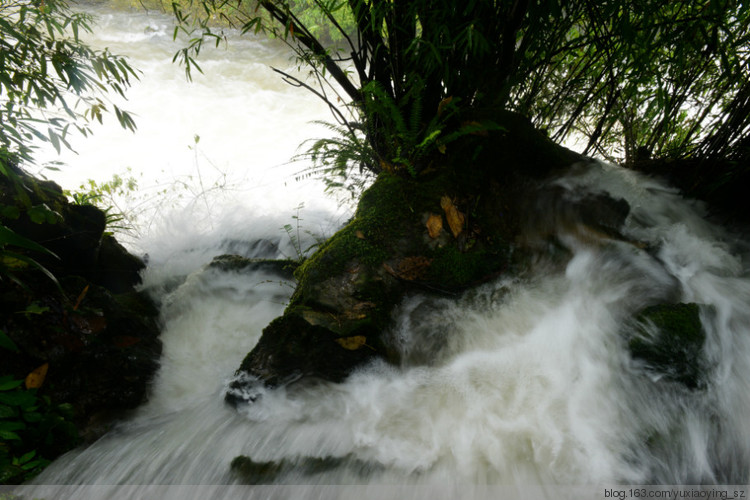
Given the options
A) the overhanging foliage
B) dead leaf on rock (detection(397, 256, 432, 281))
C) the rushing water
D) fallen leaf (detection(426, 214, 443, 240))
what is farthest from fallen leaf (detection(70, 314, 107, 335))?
fallen leaf (detection(426, 214, 443, 240))

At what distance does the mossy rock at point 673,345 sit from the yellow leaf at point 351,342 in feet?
5.56

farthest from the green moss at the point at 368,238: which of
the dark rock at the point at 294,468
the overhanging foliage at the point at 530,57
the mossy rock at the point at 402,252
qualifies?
the dark rock at the point at 294,468

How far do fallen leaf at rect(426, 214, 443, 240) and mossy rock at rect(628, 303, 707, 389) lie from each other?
56.0 inches

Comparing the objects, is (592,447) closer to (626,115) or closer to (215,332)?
(215,332)

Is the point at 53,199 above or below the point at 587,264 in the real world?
below

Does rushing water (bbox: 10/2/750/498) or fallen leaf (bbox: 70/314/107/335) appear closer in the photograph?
rushing water (bbox: 10/2/750/498)

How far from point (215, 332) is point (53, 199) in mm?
1735

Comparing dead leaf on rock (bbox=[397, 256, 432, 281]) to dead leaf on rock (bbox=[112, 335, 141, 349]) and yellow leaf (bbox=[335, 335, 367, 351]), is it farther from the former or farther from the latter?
dead leaf on rock (bbox=[112, 335, 141, 349])

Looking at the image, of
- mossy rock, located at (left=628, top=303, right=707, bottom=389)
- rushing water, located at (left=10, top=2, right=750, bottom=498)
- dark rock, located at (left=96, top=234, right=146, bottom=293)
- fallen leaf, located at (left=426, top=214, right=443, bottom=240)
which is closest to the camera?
rushing water, located at (left=10, top=2, right=750, bottom=498)

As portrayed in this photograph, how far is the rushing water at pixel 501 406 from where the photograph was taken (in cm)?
186

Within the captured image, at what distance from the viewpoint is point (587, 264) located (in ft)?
8.97

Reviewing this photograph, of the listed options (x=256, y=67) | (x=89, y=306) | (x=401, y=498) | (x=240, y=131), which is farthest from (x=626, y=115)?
(x=256, y=67)

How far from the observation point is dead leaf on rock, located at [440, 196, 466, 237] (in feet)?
8.78

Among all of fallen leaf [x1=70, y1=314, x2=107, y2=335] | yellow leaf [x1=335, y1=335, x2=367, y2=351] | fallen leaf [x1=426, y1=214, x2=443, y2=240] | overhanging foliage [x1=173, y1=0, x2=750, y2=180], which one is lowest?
fallen leaf [x1=70, y1=314, x2=107, y2=335]
